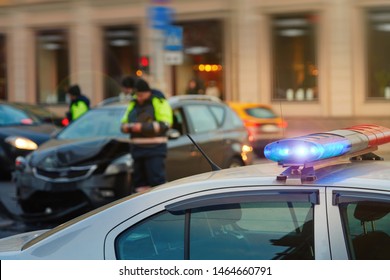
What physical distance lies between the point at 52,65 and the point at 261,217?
23.0 metres

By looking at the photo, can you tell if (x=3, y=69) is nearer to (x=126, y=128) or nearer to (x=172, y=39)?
(x=172, y=39)

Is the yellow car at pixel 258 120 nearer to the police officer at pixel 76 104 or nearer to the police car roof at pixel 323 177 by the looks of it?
the police officer at pixel 76 104

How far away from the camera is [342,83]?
19.9m

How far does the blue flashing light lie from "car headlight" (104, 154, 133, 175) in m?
5.26

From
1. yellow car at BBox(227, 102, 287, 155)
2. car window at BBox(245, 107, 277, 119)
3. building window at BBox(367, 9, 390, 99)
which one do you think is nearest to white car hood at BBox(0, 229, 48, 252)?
yellow car at BBox(227, 102, 287, 155)

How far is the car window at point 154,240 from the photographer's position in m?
2.85

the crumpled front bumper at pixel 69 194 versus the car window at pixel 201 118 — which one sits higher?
the car window at pixel 201 118

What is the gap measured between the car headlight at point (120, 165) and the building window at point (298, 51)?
12.6 meters

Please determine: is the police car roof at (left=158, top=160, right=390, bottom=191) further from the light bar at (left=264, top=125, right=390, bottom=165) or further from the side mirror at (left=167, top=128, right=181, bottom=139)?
the side mirror at (left=167, top=128, right=181, bottom=139)

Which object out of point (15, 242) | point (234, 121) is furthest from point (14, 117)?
point (15, 242)

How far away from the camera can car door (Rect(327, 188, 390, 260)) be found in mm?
2570

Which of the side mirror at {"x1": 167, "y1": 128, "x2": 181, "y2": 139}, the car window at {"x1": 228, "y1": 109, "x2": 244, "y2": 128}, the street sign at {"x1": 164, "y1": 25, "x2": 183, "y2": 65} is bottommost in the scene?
the side mirror at {"x1": 167, "y1": 128, "x2": 181, "y2": 139}

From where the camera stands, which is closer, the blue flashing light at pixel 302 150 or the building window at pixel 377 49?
the blue flashing light at pixel 302 150

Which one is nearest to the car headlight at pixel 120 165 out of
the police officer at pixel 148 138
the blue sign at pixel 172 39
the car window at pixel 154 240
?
the police officer at pixel 148 138
